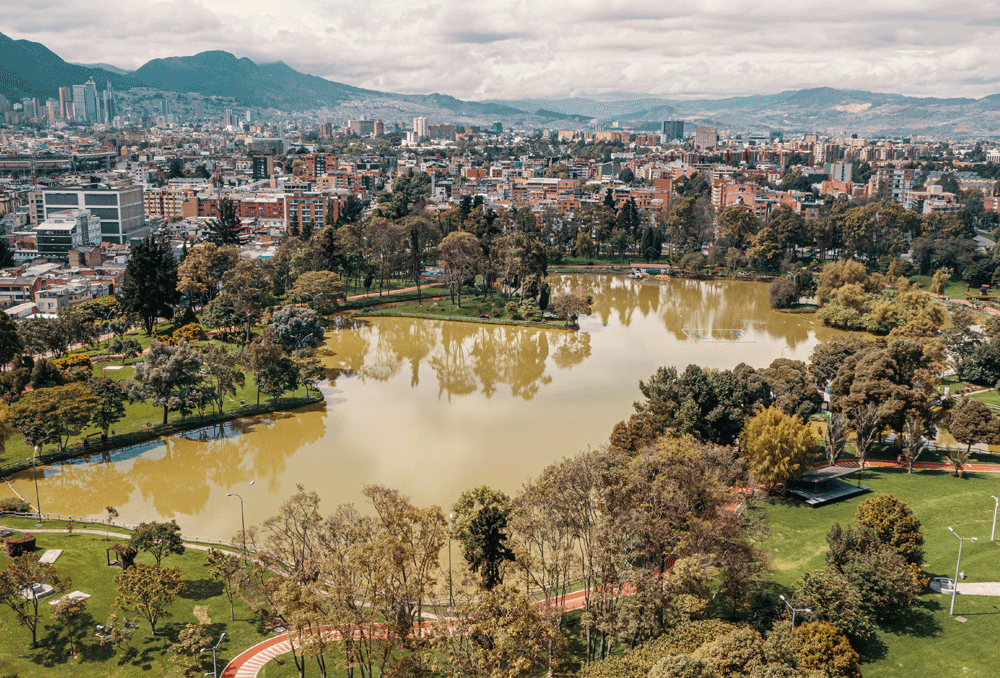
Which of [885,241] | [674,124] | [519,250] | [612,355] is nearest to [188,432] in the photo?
[612,355]

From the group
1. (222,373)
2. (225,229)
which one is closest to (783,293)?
(222,373)

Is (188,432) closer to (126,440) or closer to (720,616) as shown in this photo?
(126,440)

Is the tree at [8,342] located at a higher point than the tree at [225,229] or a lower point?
lower

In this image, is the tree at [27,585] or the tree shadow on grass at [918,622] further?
the tree at [27,585]

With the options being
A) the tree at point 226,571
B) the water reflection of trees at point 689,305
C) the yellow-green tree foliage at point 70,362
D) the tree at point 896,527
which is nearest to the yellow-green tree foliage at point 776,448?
the tree at point 896,527

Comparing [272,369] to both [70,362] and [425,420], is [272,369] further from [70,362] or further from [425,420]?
A: [70,362]

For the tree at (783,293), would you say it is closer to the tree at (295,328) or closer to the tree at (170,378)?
the tree at (295,328)
